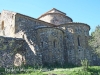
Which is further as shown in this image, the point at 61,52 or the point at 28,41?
the point at 61,52

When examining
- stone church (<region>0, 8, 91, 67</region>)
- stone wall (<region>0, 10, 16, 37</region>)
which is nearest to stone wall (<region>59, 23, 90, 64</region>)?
stone church (<region>0, 8, 91, 67</region>)

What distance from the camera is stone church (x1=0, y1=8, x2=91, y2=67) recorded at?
885 inches

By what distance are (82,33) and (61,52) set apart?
479 centimetres

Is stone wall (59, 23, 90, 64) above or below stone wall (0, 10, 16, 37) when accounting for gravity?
below

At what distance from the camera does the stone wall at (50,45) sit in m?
23.9

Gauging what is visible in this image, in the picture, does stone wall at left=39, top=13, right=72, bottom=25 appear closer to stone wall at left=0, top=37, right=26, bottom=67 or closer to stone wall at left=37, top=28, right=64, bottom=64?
stone wall at left=37, top=28, right=64, bottom=64

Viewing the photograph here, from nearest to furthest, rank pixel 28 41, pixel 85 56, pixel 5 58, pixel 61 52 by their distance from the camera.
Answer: pixel 5 58 < pixel 28 41 < pixel 61 52 < pixel 85 56

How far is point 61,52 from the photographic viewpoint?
2520 cm

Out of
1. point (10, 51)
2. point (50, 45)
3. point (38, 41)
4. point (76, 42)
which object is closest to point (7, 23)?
point (38, 41)

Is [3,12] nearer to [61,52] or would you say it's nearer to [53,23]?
[53,23]

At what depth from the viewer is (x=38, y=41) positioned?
2458 centimetres

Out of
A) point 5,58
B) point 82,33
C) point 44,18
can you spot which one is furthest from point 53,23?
point 5,58

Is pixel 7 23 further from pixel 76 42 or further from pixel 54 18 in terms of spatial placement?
pixel 76 42

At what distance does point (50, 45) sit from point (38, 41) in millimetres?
1640
